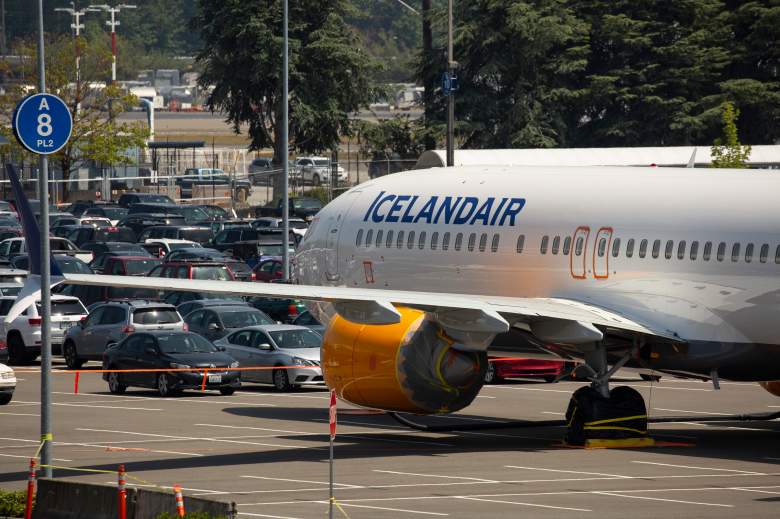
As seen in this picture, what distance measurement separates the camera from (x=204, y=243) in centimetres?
6994

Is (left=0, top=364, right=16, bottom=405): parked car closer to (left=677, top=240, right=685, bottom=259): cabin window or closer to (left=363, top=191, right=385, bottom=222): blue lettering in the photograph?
(left=363, top=191, right=385, bottom=222): blue lettering

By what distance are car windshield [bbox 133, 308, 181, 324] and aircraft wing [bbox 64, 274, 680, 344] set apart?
58.8ft

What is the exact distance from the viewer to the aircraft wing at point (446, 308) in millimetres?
24094

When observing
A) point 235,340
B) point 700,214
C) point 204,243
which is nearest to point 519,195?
point 700,214

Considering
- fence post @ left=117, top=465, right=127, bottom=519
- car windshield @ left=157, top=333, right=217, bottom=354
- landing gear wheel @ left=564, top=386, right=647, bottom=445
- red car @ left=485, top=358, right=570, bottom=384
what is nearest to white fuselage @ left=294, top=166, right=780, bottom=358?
landing gear wheel @ left=564, top=386, right=647, bottom=445

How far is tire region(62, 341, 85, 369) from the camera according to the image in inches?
1720

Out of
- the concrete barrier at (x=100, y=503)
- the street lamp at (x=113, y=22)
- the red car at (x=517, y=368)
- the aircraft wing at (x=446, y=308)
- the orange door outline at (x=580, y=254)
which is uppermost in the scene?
the street lamp at (x=113, y=22)

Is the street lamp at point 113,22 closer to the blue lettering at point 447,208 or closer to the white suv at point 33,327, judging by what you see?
the white suv at point 33,327

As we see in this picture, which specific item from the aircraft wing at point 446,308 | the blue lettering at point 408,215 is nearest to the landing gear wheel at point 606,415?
the aircraft wing at point 446,308

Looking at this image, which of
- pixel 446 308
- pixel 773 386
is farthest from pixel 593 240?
pixel 773 386

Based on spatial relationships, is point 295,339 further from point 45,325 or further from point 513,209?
point 45,325

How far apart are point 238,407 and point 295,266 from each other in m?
3.31

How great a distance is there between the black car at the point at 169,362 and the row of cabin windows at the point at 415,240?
693 centimetres

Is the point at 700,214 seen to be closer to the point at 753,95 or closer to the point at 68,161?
the point at 753,95
